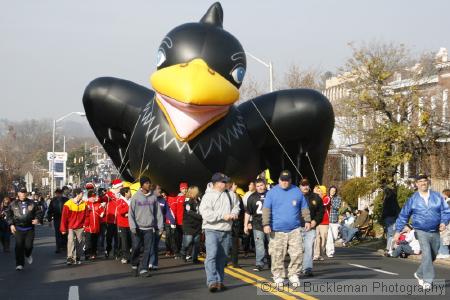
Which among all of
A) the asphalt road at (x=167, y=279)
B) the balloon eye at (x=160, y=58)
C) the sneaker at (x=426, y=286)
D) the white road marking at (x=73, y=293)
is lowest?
the white road marking at (x=73, y=293)

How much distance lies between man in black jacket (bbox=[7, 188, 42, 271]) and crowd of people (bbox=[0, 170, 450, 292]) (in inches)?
0.7

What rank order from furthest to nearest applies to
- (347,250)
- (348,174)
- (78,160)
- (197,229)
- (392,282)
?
(78,160)
(348,174)
(347,250)
(197,229)
(392,282)

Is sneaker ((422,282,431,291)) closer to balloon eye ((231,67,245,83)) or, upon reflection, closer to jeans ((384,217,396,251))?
balloon eye ((231,67,245,83))

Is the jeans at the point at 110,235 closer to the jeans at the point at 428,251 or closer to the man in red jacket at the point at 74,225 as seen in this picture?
the man in red jacket at the point at 74,225

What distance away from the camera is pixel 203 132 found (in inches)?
637

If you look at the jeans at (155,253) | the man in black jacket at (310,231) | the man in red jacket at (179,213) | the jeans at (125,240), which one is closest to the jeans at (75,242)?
the jeans at (125,240)

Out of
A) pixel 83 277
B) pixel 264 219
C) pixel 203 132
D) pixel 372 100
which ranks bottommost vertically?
pixel 83 277

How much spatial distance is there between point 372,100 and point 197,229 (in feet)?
34.3

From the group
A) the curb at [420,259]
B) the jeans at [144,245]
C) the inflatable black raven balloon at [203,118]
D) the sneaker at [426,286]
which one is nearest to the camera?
the sneaker at [426,286]

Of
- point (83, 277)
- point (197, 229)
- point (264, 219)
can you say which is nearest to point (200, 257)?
point (197, 229)

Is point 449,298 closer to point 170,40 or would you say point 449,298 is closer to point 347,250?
point 170,40

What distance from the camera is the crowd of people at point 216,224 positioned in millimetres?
11445

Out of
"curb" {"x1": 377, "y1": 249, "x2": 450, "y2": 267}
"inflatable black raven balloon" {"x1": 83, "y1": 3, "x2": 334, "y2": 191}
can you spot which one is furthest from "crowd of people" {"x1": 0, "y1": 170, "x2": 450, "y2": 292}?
"inflatable black raven balloon" {"x1": 83, "y1": 3, "x2": 334, "y2": 191}

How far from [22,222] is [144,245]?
9.11 feet
